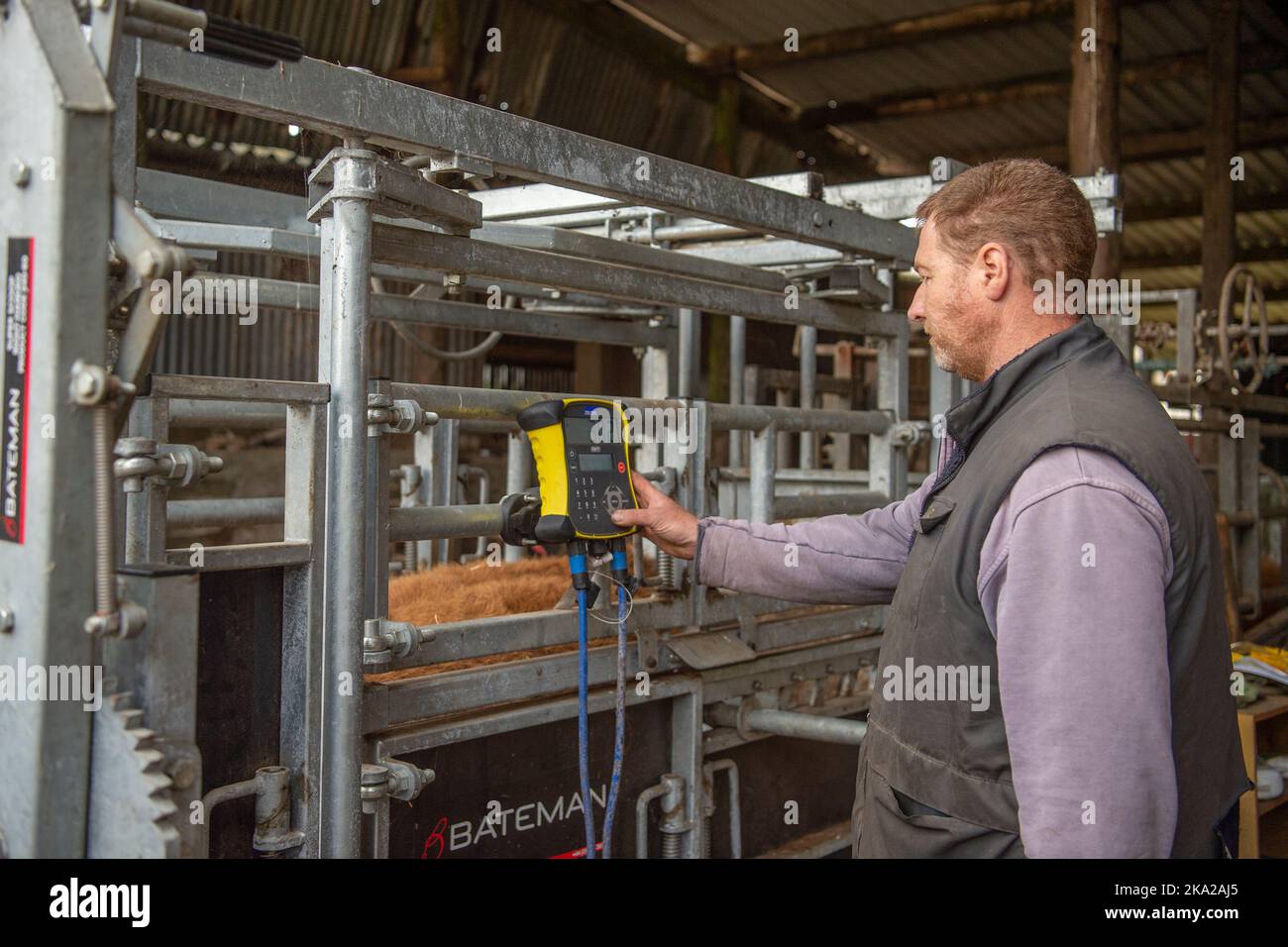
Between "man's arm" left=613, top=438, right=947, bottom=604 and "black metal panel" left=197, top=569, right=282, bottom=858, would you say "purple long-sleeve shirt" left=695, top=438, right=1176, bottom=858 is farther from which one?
"black metal panel" left=197, top=569, right=282, bottom=858

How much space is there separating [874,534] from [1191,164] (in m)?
11.2

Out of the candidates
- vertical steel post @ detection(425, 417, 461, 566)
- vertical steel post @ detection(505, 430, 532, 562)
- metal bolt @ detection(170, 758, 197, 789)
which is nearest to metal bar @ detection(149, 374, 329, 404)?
metal bolt @ detection(170, 758, 197, 789)

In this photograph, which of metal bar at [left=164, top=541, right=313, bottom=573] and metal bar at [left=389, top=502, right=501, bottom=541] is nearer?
metal bar at [left=164, top=541, right=313, bottom=573]

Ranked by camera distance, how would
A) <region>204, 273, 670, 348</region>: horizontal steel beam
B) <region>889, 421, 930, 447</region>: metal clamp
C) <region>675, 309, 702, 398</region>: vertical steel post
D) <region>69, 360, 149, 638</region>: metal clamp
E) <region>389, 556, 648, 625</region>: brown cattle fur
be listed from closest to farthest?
1. <region>69, 360, 149, 638</region>: metal clamp
2. <region>389, 556, 648, 625</region>: brown cattle fur
3. <region>204, 273, 670, 348</region>: horizontal steel beam
4. <region>889, 421, 930, 447</region>: metal clamp
5. <region>675, 309, 702, 398</region>: vertical steel post

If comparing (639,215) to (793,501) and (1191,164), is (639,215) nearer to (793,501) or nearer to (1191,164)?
(793,501)

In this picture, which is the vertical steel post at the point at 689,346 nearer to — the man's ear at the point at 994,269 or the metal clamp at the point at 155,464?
the man's ear at the point at 994,269

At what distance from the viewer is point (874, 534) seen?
2.11 metres

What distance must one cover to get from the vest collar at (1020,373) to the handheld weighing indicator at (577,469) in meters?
0.59

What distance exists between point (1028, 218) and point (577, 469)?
2.58 ft

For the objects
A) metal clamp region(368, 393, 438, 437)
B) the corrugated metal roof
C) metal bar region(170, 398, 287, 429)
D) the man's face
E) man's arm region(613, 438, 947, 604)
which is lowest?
man's arm region(613, 438, 947, 604)

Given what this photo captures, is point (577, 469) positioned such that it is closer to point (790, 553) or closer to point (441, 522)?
point (441, 522)

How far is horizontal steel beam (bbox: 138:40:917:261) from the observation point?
4.79ft

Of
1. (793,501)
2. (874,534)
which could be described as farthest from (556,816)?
(793,501)

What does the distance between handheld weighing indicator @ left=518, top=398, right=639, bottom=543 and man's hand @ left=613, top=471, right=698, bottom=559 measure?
0.06 m
